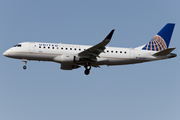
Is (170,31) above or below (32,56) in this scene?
above

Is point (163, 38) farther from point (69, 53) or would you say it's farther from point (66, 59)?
point (66, 59)

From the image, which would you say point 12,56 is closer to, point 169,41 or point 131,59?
point 131,59

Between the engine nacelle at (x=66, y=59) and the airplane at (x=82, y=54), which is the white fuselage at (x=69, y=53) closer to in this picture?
the airplane at (x=82, y=54)

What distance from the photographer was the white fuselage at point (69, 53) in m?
42.9

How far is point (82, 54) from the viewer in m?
42.7

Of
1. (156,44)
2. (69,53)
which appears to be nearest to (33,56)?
(69,53)

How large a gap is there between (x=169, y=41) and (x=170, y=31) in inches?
64.9

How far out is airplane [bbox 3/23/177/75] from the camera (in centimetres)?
4266

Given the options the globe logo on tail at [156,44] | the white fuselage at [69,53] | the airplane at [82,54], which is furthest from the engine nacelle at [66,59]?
the globe logo on tail at [156,44]

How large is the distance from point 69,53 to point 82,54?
2022 millimetres

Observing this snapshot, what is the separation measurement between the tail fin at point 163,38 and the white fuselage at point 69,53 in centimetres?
328

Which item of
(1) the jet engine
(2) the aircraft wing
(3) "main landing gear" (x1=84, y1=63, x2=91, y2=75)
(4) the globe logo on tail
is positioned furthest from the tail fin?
(1) the jet engine

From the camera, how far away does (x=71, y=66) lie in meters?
46.7

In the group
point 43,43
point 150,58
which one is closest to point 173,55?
point 150,58
